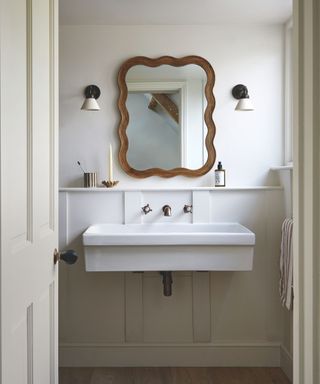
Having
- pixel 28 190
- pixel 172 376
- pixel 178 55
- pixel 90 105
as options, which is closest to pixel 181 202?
pixel 90 105

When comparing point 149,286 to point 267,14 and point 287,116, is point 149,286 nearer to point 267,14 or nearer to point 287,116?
point 287,116

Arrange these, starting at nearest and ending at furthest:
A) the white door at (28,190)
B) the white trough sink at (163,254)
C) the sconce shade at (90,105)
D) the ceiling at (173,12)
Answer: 1. the white door at (28,190)
2. the white trough sink at (163,254)
3. the ceiling at (173,12)
4. the sconce shade at (90,105)

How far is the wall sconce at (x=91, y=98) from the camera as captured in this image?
2.77 m

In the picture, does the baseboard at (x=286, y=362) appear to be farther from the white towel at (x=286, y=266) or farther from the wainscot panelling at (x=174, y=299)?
the white towel at (x=286, y=266)

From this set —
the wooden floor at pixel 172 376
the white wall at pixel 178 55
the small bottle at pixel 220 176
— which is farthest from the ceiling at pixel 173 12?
the wooden floor at pixel 172 376

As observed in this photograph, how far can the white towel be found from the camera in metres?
2.48

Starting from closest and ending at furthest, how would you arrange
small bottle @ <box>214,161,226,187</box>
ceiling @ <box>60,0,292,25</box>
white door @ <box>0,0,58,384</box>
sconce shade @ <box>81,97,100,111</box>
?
white door @ <box>0,0,58,384</box> → ceiling @ <box>60,0,292,25</box> → sconce shade @ <box>81,97,100,111</box> → small bottle @ <box>214,161,226,187</box>

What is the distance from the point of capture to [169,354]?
286 centimetres

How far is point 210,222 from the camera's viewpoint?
114 inches

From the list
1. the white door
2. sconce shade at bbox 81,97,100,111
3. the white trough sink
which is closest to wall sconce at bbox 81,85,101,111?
sconce shade at bbox 81,97,100,111

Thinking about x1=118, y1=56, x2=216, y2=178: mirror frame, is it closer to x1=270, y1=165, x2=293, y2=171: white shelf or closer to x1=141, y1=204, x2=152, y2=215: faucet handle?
x1=141, y1=204, x2=152, y2=215: faucet handle

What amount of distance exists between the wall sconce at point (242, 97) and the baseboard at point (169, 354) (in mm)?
1580
